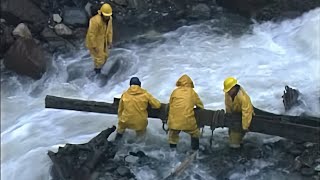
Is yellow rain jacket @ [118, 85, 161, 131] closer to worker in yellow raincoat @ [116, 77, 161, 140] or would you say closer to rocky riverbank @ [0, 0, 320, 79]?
worker in yellow raincoat @ [116, 77, 161, 140]

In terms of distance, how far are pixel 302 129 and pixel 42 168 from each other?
4293 mm

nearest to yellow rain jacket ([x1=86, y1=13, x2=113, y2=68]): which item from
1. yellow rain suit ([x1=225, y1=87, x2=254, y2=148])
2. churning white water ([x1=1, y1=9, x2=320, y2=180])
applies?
churning white water ([x1=1, y1=9, x2=320, y2=180])

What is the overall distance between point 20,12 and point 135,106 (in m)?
5.73

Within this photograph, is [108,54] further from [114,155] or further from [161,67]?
[114,155]

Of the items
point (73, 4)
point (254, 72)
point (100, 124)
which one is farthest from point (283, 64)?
point (73, 4)

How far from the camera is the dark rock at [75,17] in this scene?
14.3 metres

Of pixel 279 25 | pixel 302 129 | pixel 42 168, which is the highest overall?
pixel 279 25

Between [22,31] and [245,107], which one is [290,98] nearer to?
[245,107]

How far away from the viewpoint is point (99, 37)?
12188 mm

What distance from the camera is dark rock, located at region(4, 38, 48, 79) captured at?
12.9 metres

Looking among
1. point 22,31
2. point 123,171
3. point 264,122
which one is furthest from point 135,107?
point 22,31

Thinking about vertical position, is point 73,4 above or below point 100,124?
above

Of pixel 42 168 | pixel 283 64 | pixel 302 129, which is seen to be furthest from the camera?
pixel 283 64

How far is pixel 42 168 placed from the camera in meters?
10.0
